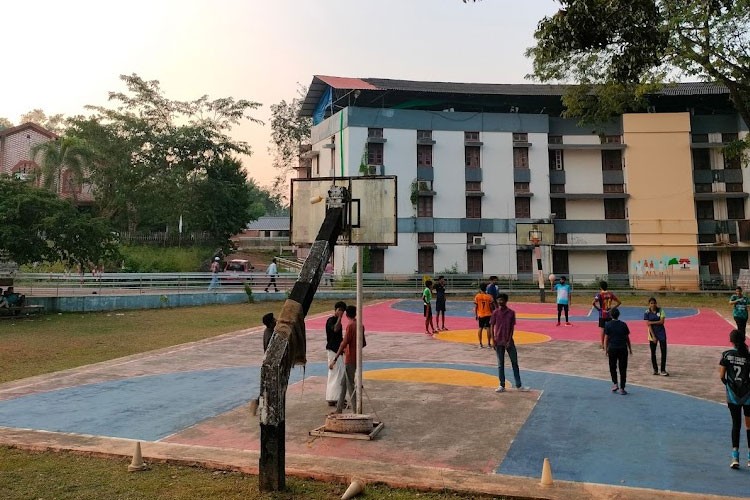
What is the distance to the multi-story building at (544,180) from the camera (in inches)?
1451

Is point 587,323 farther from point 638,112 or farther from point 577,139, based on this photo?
point 638,112

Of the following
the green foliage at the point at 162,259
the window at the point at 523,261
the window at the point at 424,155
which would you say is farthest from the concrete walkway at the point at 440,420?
the window at the point at 424,155

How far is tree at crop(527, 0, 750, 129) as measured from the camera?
30.7ft

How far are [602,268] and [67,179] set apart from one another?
41042 mm

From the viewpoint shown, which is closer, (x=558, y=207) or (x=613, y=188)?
(x=613, y=188)

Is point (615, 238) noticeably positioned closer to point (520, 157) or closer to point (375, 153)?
point (520, 157)

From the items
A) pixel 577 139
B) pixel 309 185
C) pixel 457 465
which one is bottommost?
pixel 457 465

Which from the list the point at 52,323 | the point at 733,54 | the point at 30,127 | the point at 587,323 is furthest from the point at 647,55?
the point at 30,127

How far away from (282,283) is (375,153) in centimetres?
1223

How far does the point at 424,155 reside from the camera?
37.6 metres

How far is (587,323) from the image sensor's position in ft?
63.8

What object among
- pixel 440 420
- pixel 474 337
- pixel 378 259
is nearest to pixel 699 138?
pixel 378 259

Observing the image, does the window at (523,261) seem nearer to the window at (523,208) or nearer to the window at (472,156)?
the window at (523,208)

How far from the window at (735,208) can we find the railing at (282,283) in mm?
4879
